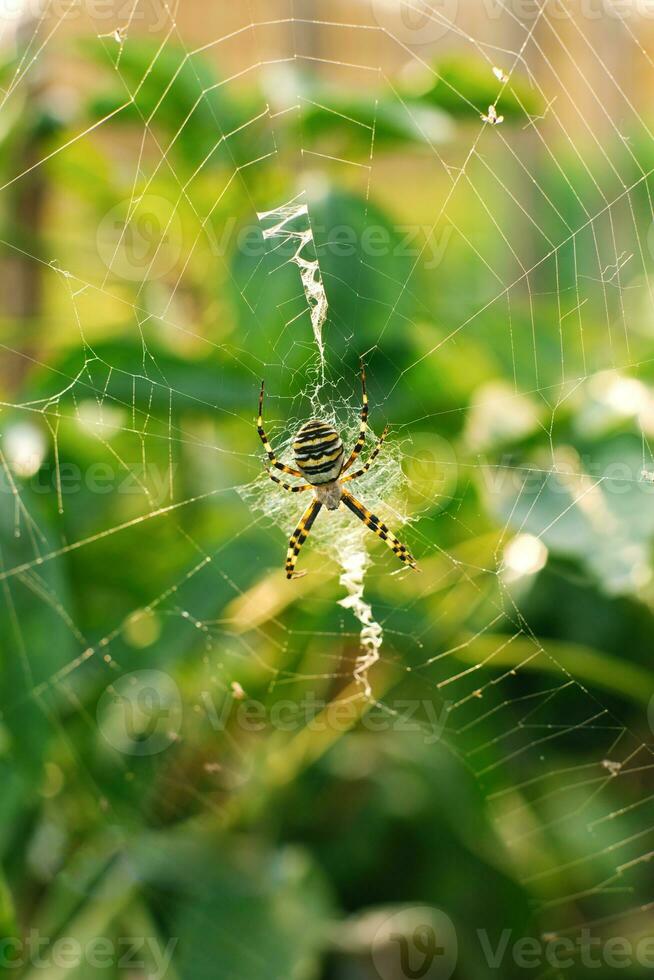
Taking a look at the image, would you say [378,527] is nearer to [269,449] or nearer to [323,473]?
[323,473]

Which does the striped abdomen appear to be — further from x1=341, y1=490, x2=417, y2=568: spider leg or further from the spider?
x1=341, y1=490, x2=417, y2=568: spider leg

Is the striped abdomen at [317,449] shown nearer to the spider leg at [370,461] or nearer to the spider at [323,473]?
the spider at [323,473]

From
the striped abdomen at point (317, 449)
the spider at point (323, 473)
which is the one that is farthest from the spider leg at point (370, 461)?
the striped abdomen at point (317, 449)

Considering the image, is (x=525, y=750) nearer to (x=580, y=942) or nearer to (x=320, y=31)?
(x=580, y=942)

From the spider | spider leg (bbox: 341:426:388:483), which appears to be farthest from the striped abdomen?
spider leg (bbox: 341:426:388:483)

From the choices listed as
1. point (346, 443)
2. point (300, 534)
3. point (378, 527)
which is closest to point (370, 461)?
point (346, 443)

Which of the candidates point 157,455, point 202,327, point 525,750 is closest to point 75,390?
point 157,455
